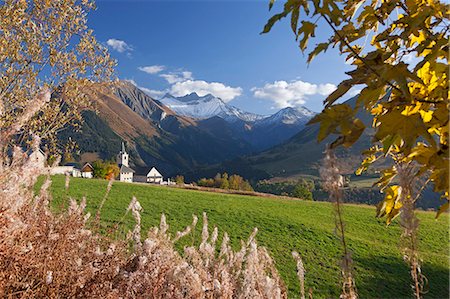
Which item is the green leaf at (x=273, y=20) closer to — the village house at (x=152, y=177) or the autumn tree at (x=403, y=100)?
the autumn tree at (x=403, y=100)

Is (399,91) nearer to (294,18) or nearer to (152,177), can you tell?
(294,18)

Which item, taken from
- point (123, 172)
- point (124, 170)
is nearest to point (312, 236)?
point (123, 172)

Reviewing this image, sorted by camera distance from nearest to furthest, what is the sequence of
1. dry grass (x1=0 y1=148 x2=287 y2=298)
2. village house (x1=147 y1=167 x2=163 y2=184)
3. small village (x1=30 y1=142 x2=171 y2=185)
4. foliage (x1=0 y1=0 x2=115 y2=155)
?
dry grass (x1=0 y1=148 x2=287 y2=298) < foliage (x1=0 y1=0 x2=115 y2=155) < small village (x1=30 y1=142 x2=171 y2=185) < village house (x1=147 y1=167 x2=163 y2=184)

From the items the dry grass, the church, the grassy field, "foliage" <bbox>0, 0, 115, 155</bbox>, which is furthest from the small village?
the dry grass

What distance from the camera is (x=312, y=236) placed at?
20.4 m

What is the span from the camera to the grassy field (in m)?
13.8

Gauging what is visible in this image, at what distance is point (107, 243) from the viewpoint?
13.9ft

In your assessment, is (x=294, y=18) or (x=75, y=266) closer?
(x=294, y=18)

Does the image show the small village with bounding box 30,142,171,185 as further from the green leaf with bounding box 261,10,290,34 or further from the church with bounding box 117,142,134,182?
the green leaf with bounding box 261,10,290,34

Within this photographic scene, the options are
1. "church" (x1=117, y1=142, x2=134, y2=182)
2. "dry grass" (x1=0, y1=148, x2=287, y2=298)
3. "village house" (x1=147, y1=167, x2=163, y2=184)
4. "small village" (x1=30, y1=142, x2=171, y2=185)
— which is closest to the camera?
"dry grass" (x1=0, y1=148, x2=287, y2=298)

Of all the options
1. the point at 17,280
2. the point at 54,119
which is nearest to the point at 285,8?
the point at 17,280

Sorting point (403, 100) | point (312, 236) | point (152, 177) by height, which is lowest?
point (312, 236)

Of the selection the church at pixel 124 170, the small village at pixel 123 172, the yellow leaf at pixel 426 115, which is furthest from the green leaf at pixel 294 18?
the church at pixel 124 170

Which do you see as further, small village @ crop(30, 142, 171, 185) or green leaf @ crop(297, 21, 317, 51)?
small village @ crop(30, 142, 171, 185)
